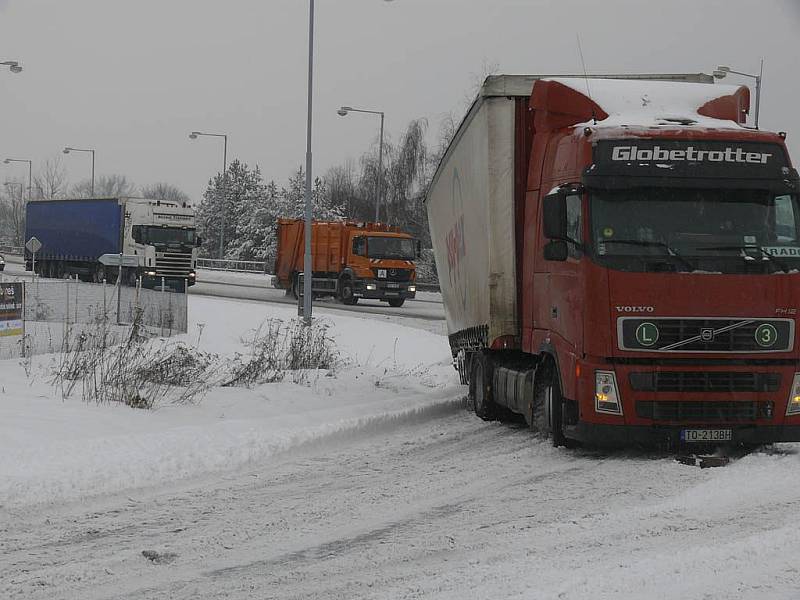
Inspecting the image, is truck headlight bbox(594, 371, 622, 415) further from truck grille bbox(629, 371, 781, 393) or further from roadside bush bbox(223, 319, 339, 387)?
roadside bush bbox(223, 319, 339, 387)

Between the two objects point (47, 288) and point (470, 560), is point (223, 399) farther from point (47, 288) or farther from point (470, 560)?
point (47, 288)

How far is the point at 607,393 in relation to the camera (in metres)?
9.35

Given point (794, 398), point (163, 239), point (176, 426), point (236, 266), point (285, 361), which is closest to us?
point (794, 398)

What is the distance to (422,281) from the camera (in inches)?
2242

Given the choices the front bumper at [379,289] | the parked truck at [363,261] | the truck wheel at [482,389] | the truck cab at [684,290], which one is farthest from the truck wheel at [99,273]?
the truck cab at [684,290]

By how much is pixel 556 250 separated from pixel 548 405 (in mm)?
1682

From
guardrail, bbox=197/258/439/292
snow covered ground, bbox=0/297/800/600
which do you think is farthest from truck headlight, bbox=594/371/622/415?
guardrail, bbox=197/258/439/292

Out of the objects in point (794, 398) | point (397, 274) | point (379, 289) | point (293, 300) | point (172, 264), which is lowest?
point (293, 300)

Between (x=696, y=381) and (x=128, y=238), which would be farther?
(x=128, y=238)

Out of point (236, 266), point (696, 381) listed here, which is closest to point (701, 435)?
point (696, 381)

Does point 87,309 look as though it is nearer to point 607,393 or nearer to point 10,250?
point 607,393

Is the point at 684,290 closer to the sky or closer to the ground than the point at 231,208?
closer to the ground

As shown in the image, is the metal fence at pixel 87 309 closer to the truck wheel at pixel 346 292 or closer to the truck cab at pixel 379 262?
the truck cab at pixel 379 262

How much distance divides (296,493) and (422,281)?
48.7 metres
